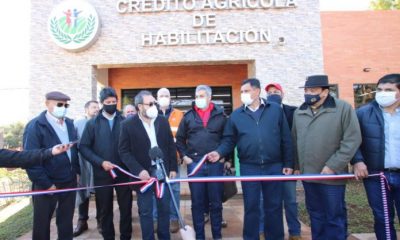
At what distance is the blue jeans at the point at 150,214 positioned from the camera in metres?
3.65

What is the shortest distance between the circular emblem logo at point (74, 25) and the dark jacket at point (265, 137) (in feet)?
20.6

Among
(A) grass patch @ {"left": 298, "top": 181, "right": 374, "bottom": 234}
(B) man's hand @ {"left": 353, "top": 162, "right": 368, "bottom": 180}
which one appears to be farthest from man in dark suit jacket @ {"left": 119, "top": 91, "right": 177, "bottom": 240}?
(A) grass patch @ {"left": 298, "top": 181, "right": 374, "bottom": 234}

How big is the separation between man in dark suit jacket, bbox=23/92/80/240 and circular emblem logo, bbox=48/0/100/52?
5.40 m

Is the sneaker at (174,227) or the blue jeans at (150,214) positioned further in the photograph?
the sneaker at (174,227)

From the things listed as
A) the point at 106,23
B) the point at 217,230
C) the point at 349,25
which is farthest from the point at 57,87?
the point at 349,25

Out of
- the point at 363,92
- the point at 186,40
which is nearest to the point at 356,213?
the point at 186,40

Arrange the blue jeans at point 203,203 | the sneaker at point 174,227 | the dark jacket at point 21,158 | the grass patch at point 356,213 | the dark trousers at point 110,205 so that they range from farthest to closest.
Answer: the grass patch at point 356,213, the sneaker at point 174,227, the blue jeans at point 203,203, the dark trousers at point 110,205, the dark jacket at point 21,158

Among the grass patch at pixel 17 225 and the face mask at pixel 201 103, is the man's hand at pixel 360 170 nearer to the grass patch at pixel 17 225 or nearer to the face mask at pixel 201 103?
the face mask at pixel 201 103

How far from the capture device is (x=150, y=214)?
3.67 metres

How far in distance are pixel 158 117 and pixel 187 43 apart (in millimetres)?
5442

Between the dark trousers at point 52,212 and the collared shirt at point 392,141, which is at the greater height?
the collared shirt at point 392,141

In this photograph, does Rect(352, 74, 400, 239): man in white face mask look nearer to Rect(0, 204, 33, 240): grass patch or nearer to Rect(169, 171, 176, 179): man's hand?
Rect(169, 171, 176, 179): man's hand

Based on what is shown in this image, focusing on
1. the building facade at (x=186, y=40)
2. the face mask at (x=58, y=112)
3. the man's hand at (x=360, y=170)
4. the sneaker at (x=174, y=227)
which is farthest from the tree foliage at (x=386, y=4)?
the face mask at (x=58, y=112)

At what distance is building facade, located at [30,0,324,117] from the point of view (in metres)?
8.87
